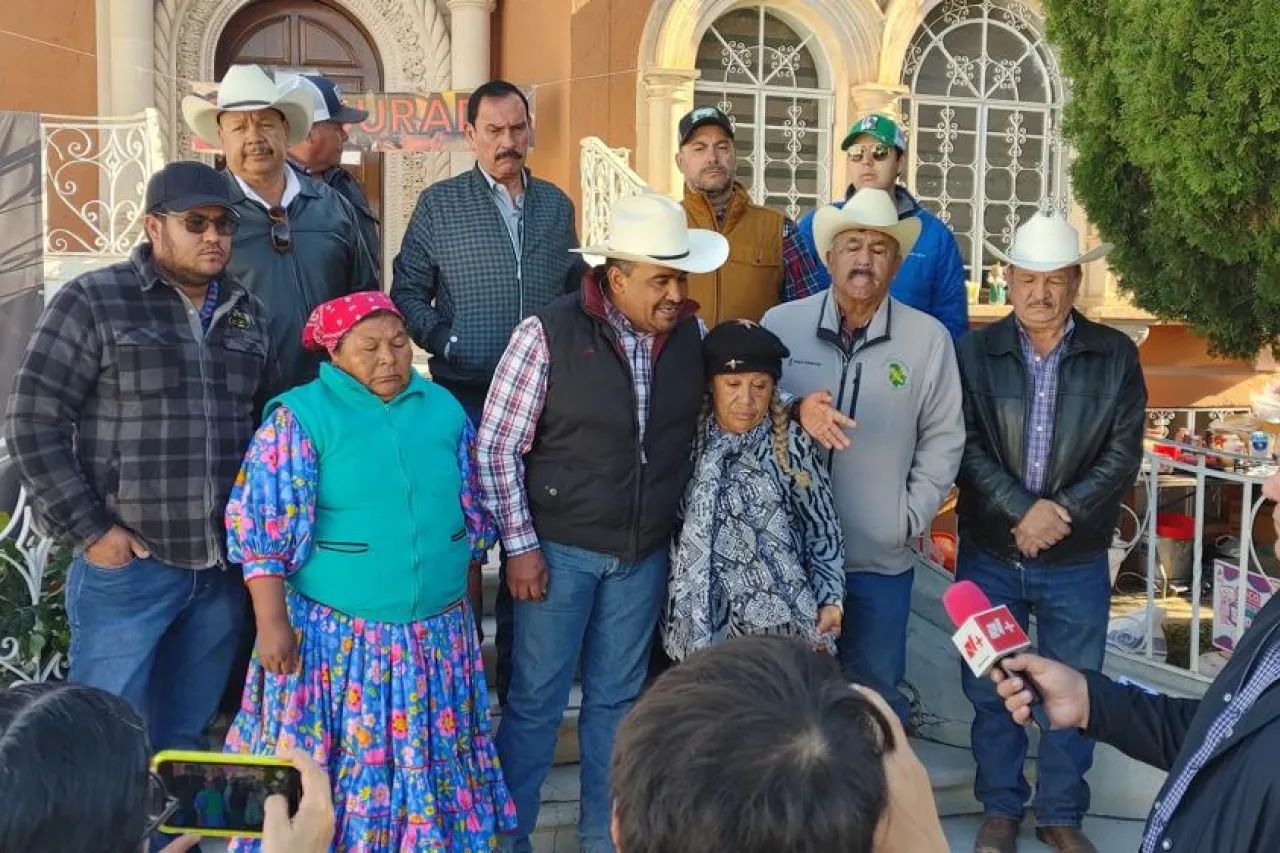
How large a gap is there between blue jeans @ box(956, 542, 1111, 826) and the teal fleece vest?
1.92 m

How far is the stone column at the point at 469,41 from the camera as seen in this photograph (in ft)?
33.9

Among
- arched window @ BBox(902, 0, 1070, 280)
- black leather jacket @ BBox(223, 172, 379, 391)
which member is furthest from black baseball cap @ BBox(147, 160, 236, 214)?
arched window @ BBox(902, 0, 1070, 280)

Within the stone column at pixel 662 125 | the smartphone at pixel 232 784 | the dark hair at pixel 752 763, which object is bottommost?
the smartphone at pixel 232 784

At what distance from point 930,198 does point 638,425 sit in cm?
811

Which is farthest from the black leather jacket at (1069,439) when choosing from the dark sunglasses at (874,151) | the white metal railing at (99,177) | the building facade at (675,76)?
the white metal railing at (99,177)

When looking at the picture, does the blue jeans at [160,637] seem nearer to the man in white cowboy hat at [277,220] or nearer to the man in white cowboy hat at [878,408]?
the man in white cowboy hat at [277,220]

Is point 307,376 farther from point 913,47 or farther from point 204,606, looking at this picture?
point 913,47

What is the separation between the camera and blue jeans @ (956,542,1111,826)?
4059 mm

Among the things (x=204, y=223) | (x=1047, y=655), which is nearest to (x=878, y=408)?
(x=1047, y=655)

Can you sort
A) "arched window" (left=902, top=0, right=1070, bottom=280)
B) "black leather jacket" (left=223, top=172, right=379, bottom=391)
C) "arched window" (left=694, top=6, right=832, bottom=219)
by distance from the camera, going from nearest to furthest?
1. "black leather jacket" (left=223, top=172, right=379, bottom=391)
2. "arched window" (left=694, top=6, right=832, bottom=219)
3. "arched window" (left=902, top=0, right=1070, bottom=280)

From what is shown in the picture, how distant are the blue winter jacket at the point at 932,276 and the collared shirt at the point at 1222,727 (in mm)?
2758

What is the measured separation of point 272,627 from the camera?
3279 mm

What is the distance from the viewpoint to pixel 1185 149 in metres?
4.24

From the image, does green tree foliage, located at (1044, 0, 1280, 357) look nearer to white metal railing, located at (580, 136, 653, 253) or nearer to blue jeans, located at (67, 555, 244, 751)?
white metal railing, located at (580, 136, 653, 253)
